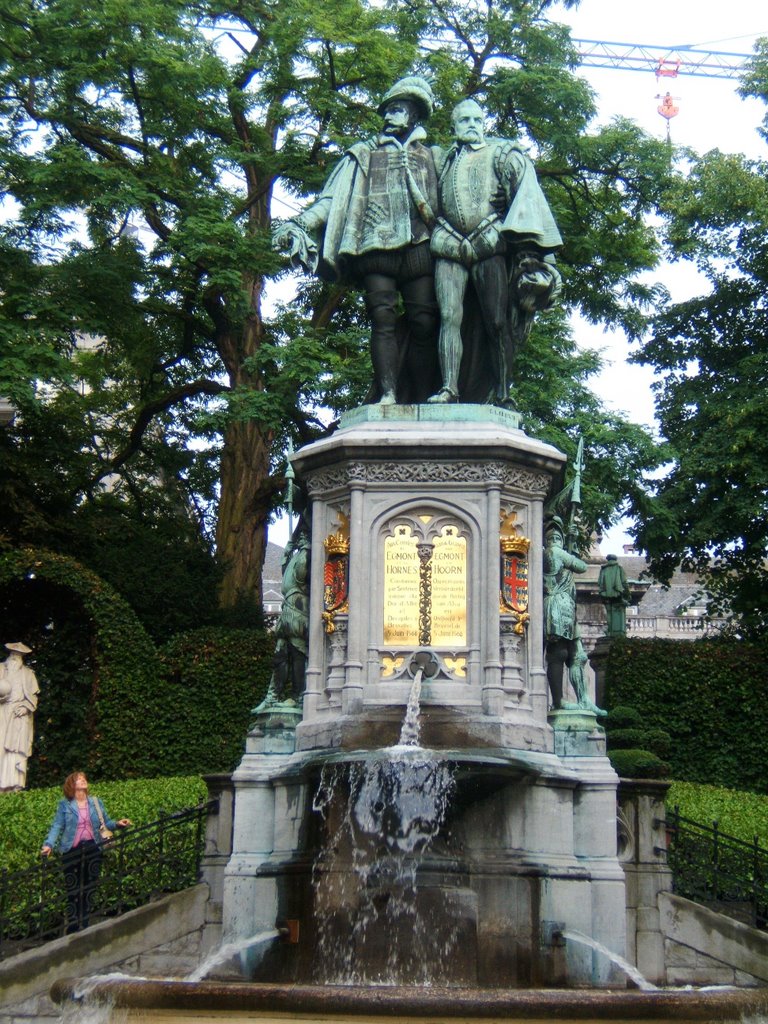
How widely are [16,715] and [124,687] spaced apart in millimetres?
1692

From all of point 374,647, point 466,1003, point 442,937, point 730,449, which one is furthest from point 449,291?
point 730,449

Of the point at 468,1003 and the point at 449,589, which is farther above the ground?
the point at 449,589

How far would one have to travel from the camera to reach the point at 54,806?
770 inches

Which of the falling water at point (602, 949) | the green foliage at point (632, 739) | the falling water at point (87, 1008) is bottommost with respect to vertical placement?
the falling water at point (87, 1008)

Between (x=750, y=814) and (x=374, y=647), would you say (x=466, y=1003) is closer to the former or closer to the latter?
(x=374, y=647)

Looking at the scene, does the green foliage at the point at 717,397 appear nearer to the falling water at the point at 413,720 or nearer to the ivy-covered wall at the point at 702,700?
the ivy-covered wall at the point at 702,700

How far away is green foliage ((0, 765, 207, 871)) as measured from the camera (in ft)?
55.2

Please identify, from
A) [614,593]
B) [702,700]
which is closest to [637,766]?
[702,700]

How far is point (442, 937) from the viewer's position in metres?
11.3

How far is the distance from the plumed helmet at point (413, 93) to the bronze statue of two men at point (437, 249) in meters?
0.01

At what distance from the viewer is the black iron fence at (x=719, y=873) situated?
1385 cm

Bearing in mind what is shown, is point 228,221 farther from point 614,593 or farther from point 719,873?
point 719,873

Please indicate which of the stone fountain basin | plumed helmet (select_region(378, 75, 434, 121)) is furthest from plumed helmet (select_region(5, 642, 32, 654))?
the stone fountain basin

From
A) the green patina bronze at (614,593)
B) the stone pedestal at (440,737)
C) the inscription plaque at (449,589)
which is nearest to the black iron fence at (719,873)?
the stone pedestal at (440,737)
